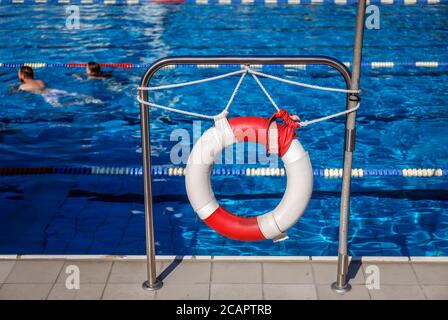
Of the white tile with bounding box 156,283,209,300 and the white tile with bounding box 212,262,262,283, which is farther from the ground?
the white tile with bounding box 212,262,262,283

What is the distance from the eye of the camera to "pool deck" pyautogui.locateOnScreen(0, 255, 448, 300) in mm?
3396

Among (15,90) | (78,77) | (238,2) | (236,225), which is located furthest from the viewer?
(238,2)

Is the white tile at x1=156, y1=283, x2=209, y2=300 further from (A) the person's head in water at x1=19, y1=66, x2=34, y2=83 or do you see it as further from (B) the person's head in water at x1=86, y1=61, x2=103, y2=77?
(B) the person's head in water at x1=86, y1=61, x2=103, y2=77

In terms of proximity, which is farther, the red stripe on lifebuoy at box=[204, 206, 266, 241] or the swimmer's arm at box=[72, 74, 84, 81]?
the swimmer's arm at box=[72, 74, 84, 81]

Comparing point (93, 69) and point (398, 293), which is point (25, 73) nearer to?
point (93, 69)

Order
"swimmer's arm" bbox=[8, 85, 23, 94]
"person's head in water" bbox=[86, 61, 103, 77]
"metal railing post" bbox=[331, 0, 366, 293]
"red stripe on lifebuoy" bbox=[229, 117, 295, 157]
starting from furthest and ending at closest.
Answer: "person's head in water" bbox=[86, 61, 103, 77] < "swimmer's arm" bbox=[8, 85, 23, 94] < "red stripe on lifebuoy" bbox=[229, 117, 295, 157] < "metal railing post" bbox=[331, 0, 366, 293]

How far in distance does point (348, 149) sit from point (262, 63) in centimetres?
60

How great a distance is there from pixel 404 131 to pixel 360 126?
0.43m

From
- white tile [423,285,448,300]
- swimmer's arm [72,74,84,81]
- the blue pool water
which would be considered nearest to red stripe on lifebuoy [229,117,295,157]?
white tile [423,285,448,300]

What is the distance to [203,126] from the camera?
689 cm

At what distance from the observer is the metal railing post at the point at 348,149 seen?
3020 mm

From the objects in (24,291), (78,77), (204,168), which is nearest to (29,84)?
(78,77)

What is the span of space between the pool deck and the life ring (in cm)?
32

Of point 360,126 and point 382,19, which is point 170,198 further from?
point 382,19
